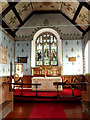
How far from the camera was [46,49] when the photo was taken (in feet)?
35.7

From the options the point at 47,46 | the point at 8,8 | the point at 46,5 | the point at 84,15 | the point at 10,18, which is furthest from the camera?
the point at 47,46

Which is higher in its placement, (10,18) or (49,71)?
(10,18)

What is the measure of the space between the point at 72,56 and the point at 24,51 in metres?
3.69

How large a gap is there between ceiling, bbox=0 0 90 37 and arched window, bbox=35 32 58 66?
1.87 meters

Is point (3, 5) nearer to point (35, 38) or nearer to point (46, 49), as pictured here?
point (35, 38)

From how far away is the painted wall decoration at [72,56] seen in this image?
10.5 metres

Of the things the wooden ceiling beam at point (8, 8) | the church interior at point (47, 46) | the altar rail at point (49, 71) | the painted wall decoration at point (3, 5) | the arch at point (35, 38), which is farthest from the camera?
the arch at point (35, 38)

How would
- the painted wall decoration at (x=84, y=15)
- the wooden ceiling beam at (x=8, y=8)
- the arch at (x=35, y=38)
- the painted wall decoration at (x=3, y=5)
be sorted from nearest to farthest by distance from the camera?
the painted wall decoration at (x=3, y=5) < the wooden ceiling beam at (x=8, y=8) < the painted wall decoration at (x=84, y=15) < the arch at (x=35, y=38)

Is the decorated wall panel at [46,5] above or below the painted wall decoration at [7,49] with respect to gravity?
above

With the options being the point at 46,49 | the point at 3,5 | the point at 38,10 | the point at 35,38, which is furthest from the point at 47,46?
the point at 3,5

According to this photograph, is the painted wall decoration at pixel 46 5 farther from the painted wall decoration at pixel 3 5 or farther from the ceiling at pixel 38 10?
the painted wall decoration at pixel 3 5

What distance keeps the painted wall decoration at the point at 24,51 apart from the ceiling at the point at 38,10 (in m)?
0.94

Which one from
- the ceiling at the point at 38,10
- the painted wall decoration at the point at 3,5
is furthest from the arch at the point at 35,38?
the painted wall decoration at the point at 3,5

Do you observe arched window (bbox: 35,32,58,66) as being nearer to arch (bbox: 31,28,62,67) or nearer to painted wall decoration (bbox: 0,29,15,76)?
arch (bbox: 31,28,62,67)
